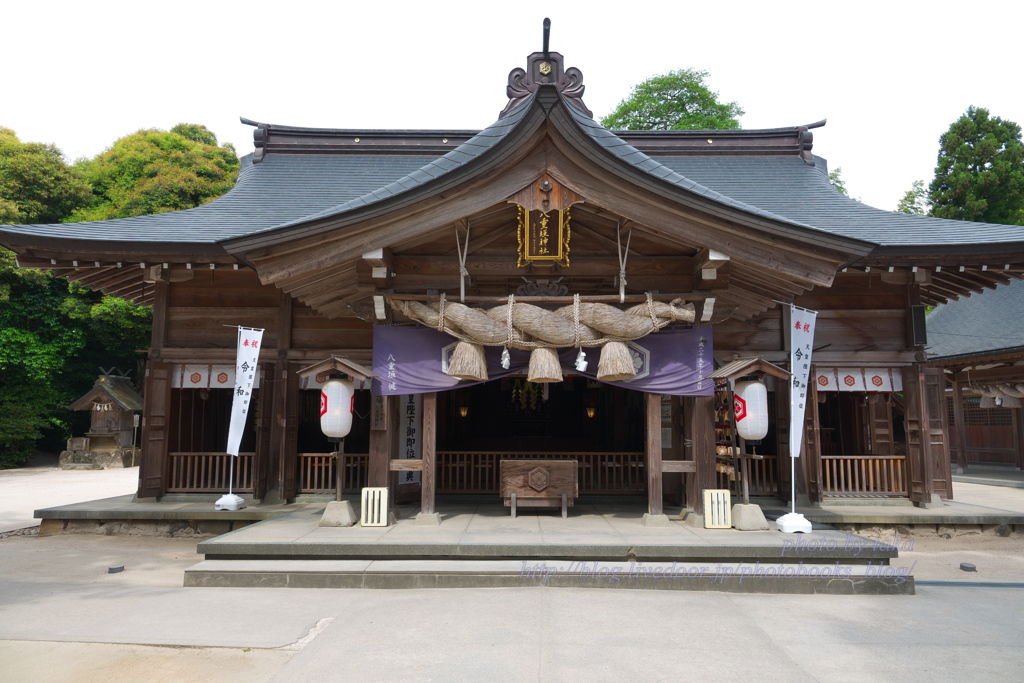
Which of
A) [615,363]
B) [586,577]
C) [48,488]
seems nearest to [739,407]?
[615,363]

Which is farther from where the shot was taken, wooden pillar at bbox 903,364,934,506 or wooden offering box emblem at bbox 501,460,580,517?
wooden pillar at bbox 903,364,934,506

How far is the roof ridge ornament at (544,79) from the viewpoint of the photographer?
818cm

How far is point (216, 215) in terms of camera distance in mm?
11359

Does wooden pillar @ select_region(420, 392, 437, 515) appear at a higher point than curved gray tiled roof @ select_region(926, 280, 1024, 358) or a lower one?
lower

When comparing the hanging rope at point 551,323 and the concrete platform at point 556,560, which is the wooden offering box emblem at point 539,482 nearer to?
the concrete platform at point 556,560

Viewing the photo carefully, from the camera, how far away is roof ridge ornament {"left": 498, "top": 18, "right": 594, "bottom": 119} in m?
8.18

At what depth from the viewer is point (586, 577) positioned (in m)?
6.45

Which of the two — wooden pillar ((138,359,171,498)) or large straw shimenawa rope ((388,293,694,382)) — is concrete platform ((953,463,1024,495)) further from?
wooden pillar ((138,359,171,498))

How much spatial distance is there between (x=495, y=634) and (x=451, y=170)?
499 cm

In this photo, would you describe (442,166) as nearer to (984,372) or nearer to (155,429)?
(155,429)

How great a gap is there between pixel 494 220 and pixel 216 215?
6.30 metres

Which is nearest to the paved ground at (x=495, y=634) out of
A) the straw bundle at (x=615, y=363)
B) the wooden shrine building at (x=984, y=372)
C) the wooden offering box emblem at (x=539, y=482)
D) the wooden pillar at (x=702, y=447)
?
the wooden pillar at (x=702, y=447)

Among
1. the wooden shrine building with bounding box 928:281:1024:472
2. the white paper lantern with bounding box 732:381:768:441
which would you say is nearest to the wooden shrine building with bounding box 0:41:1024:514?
the white paper lantern with bounding box 732:381:768:441

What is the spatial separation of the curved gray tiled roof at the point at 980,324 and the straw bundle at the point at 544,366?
1621 cm
